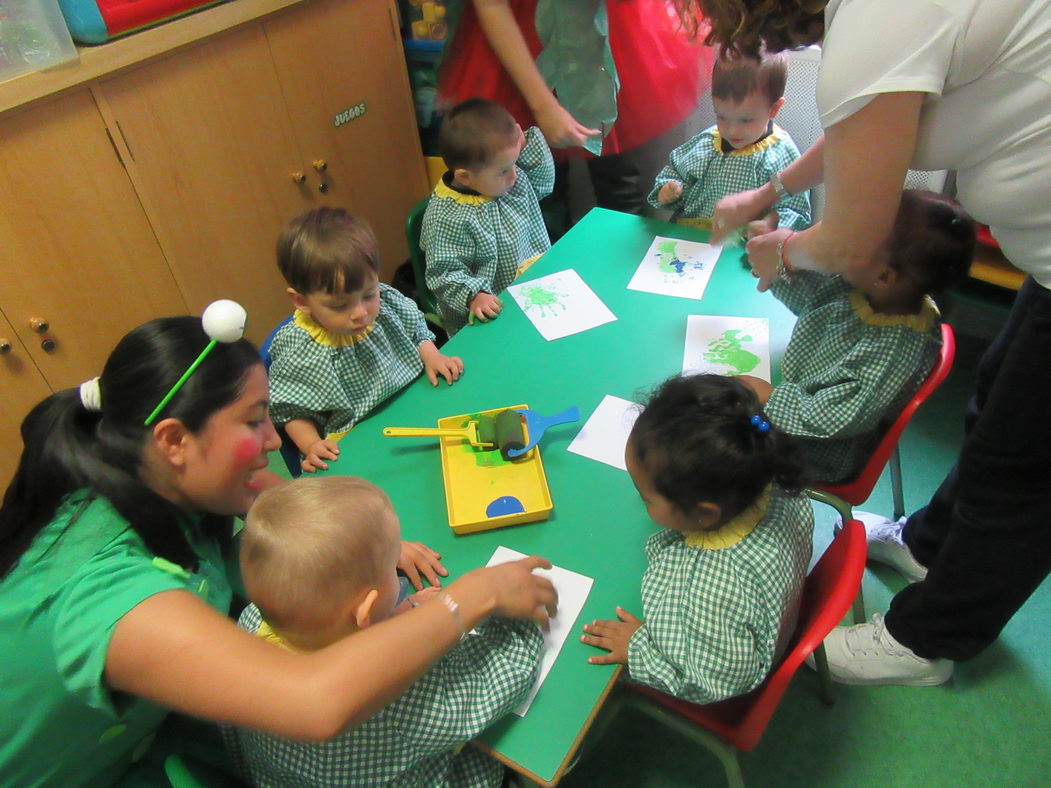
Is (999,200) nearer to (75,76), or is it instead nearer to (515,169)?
(515,169)

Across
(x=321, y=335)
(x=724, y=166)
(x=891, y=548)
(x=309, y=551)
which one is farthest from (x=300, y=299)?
(x=891, y=548)

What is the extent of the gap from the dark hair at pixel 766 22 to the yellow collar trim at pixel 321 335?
0.95m

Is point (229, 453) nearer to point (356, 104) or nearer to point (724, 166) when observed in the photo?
point (724, 166)

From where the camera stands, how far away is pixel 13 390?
2.00m

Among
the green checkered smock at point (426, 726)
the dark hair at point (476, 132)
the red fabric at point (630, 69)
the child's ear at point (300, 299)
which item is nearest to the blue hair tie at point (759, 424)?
the green checkered smock at point (426, 726)

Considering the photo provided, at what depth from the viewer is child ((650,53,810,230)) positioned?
2.00m

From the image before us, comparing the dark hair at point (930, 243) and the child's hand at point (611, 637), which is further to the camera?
the dark hair at point (930, 243)

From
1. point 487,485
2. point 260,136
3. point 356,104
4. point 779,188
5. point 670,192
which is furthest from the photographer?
point 356,104

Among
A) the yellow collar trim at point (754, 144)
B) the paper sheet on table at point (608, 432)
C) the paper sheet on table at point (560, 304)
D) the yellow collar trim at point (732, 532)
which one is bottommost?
the paper sheet on table at point (608, 432)

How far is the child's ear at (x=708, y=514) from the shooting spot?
1035 millimetres

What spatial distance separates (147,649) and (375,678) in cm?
27

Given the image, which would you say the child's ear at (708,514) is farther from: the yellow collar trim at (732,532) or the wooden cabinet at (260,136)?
the wooden cabinet at (260,136)

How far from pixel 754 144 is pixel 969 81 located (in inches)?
51.5

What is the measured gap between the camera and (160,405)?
0.99 meters
